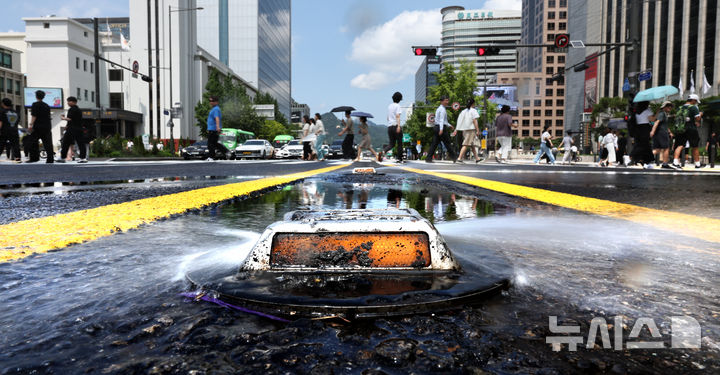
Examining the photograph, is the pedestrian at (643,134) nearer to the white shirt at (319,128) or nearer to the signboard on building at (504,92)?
the white shirt at (319,128)

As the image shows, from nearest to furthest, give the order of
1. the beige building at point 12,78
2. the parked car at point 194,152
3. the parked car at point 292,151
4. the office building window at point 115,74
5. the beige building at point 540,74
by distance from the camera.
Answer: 1. the parked car at point 194,152
2. the parked car at point 292,151
3. the beige building at point 12,78
4. the office building window at point 115,74
5. the beige building at point 540,74

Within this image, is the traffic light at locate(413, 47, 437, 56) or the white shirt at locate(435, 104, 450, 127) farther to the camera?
the traffic light at locate(413, 47, 437, 56)

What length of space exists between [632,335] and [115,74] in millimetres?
61575

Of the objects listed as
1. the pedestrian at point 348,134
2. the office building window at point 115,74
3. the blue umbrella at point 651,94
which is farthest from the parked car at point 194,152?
the office building window at point 115,74

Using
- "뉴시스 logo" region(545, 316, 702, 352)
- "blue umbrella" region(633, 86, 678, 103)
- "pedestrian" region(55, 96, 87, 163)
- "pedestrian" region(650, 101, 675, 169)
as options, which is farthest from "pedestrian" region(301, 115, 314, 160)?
"뉴시스 logo" region(545, 316, 702, 352)

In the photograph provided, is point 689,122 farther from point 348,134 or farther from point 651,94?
point 348,134

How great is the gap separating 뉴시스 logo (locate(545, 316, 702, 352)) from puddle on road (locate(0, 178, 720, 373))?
0.04 meters

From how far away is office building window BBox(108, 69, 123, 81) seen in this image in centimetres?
5391

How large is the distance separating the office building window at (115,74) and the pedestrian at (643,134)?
5499 centimetres

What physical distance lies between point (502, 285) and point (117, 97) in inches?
2413

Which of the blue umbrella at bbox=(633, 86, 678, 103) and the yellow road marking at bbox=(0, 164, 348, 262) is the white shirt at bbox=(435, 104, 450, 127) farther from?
the yellow road marking at bbox=(0, 164, 348, 262)

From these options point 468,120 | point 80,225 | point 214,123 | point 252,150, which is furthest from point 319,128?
point 80,225

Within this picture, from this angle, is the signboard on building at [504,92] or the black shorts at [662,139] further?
the signboard on building at [504,92]

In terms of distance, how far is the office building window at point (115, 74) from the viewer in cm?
5391
